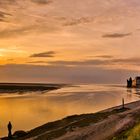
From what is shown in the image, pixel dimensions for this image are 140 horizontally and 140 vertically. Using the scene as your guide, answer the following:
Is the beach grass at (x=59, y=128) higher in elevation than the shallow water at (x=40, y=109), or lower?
higher

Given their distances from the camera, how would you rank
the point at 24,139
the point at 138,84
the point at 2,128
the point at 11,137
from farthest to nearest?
the point at 138,84, the point at 2,128, the point at 11,137, the point at 24,139

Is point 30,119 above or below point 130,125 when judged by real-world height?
below

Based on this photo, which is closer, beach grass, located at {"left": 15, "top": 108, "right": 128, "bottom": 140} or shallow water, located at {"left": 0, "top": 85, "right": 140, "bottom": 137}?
beach grass, located at {"left": 15, "top": 108, "right": 128, "bottom": 140}

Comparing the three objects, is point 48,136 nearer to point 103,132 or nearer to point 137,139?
point 103,132

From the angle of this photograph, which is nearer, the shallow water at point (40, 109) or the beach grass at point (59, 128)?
the beach grass at point (59, 128)

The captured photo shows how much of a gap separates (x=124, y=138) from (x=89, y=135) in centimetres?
560

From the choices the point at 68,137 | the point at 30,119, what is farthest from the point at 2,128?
the point at 68,137

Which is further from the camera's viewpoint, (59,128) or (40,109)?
(40,109)

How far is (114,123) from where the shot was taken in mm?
26031

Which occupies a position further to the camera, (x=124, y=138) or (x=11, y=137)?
(x=11, y=137)

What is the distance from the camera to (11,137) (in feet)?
105

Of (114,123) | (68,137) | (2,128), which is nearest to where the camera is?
(68,137)

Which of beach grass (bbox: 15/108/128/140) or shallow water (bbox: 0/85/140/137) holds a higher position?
beach grass (bbox: 15/108/128/140)

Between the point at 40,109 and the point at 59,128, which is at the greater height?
the point at 59,128
